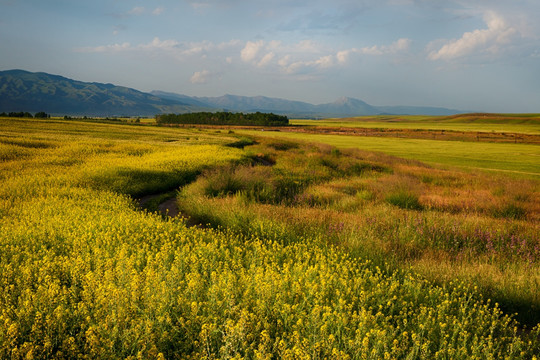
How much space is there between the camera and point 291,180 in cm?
1658

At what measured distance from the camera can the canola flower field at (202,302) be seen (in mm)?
3293

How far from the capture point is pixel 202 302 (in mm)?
3943

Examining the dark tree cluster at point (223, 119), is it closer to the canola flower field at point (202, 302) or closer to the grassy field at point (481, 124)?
the grassy field at point (481, 124)

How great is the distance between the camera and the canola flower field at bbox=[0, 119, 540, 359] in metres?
3.29

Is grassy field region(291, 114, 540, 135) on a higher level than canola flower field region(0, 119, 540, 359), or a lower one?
higher

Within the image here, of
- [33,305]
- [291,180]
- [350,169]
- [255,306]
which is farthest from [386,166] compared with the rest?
[33,305]

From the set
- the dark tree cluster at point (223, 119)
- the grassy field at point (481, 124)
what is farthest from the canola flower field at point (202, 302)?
the dark tree cluster at point (223, 119)

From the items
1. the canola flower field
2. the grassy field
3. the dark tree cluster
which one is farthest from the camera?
the dark tree cluster

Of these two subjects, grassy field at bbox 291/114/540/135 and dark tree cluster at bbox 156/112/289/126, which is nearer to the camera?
grassy field at bbox 291/114/540/135

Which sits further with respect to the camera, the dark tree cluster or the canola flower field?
the dark tree cluster

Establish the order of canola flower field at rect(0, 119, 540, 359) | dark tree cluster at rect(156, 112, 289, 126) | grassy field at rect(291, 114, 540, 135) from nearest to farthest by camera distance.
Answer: canola flower field at rect(0, 119, 540, 359)
grassy field at rect(291, 114, 540, 135)
dark tree cluster at rect(156, 112, 289, 126)

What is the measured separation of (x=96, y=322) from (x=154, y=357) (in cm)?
95

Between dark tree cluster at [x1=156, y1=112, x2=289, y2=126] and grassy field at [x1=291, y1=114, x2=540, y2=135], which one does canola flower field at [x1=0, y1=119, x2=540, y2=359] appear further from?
dark tree cluster at [x1=156, y1=112, x2=289, y2=126]

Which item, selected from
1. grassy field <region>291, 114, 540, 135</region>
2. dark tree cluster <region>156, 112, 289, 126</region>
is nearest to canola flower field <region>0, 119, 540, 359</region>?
grassy field <region>291, 114, 540, 135</region>
